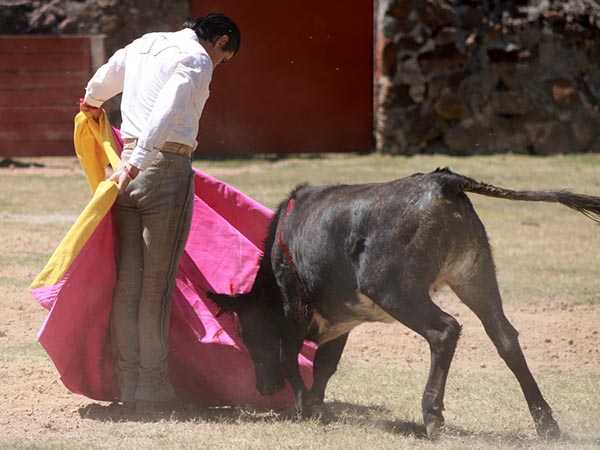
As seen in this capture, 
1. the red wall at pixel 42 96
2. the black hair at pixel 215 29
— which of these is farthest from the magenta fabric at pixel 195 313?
the red wall at pixel 42 96

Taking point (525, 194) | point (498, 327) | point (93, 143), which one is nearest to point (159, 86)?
point (93, 143)

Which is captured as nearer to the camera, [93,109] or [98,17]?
[93,109]

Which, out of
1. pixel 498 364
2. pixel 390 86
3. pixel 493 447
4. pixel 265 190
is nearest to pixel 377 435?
pixel 493 447

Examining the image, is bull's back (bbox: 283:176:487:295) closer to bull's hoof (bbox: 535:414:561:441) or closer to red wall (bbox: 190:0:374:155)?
bull's hoof (bbox: 535:414:561:441)

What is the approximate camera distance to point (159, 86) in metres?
4.44

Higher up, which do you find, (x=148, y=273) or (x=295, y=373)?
(x=148, y=273)

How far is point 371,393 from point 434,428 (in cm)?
106

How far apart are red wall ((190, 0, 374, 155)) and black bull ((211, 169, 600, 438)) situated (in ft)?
36.4

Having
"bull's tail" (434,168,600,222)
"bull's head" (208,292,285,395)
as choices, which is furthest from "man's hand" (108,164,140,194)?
"bull's tail" (434,168,600,222)

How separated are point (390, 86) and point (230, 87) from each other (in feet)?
7.89

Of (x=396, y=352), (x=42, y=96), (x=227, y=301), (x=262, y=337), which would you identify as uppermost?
(x=227, y=301)

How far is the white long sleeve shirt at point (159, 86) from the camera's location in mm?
4230

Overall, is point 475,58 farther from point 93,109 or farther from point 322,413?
point 322,413

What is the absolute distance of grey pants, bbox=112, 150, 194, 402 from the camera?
453 cm
